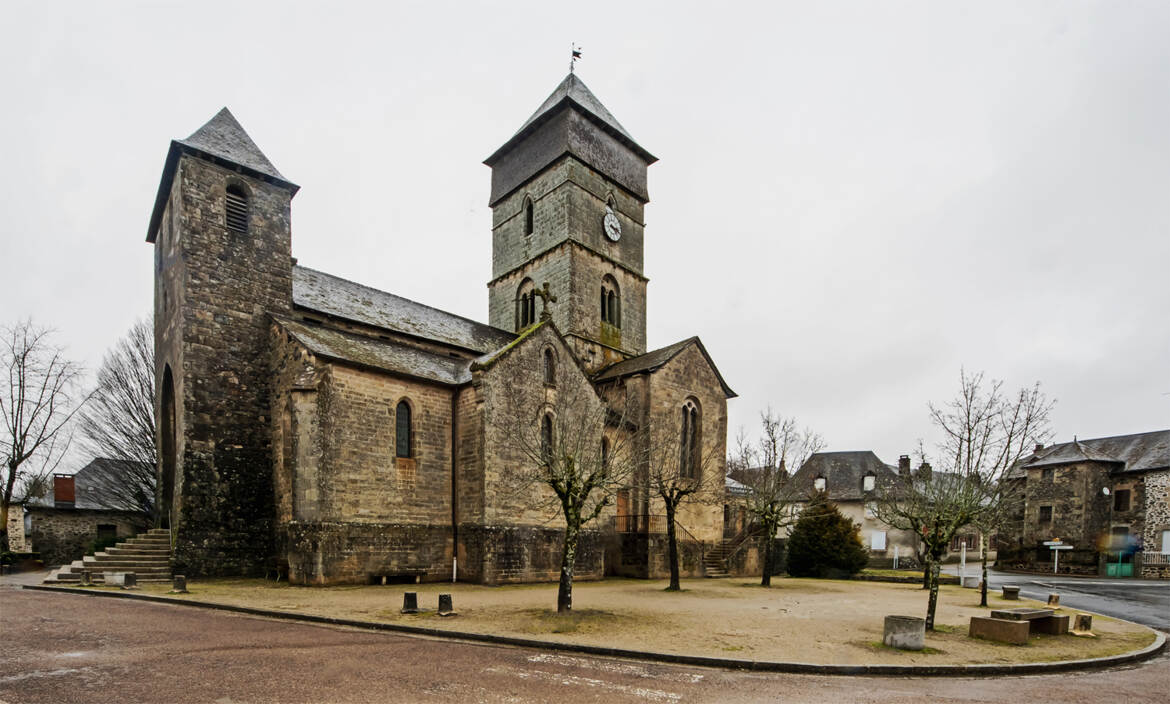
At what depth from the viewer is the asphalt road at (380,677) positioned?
22.4ft

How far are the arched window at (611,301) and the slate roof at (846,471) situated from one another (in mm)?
22069

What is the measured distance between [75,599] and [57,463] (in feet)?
68.7

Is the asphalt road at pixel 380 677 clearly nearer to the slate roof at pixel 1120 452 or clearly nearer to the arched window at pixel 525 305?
the arched window at pixel 525 305

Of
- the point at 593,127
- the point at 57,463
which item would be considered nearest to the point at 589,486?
the point at 593,127

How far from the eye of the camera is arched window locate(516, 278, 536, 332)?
33406 mm

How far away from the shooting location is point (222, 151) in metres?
21.3

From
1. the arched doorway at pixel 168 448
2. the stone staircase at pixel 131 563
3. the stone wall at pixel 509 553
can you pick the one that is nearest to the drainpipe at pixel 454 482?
the stone wall at pixel 509 553

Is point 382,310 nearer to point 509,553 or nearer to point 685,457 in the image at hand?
point 509,553

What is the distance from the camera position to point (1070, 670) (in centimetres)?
945

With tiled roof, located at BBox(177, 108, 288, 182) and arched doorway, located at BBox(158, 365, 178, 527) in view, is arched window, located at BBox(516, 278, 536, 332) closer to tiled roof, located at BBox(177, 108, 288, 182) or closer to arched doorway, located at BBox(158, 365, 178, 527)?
→ tiled roof, located at BBox(177, 108, 288, 182)

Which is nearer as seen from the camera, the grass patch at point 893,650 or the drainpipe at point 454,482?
the grass patch at point 893,650

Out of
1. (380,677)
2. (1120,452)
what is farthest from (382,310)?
(1120,452)

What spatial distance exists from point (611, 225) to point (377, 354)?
658 inches

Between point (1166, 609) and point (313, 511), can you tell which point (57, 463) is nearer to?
point (313, 511)
